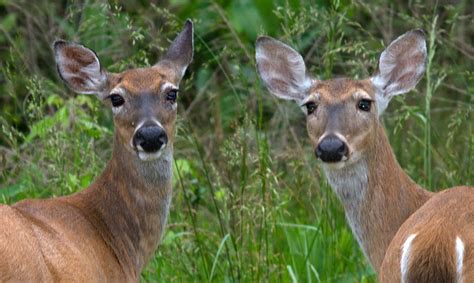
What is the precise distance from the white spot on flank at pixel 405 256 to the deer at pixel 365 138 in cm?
24

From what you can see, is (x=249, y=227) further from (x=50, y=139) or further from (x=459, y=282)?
(x=459, y=282)

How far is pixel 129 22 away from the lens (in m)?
8.09

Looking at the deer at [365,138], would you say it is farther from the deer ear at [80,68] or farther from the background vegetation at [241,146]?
the deer ear at [80,68]

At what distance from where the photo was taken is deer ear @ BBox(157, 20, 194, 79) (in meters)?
8.07

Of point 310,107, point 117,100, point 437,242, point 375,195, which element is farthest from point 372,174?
point 437,242

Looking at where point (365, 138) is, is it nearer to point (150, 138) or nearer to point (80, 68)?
point (150, 138)

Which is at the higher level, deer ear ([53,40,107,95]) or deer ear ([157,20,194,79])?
deer ear ([157,20,194,79])

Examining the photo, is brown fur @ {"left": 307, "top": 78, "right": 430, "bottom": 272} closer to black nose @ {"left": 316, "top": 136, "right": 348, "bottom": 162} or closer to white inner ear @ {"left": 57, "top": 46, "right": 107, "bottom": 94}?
black nose @ {"left": 316, "top": 136, "right": 348, "bottom": 162}

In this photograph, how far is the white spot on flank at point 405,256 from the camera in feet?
19.1

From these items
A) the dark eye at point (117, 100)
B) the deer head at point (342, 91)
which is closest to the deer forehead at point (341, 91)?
the deer head at point (342, 91)

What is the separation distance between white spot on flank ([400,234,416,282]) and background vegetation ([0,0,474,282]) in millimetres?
1760

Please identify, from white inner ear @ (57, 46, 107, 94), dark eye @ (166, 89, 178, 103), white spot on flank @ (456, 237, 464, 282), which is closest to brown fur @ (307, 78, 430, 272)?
dark eye @ (166, 89, 178, 103)

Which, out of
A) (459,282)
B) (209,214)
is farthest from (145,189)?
(459,282)

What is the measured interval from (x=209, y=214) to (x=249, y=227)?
3.76 feet
